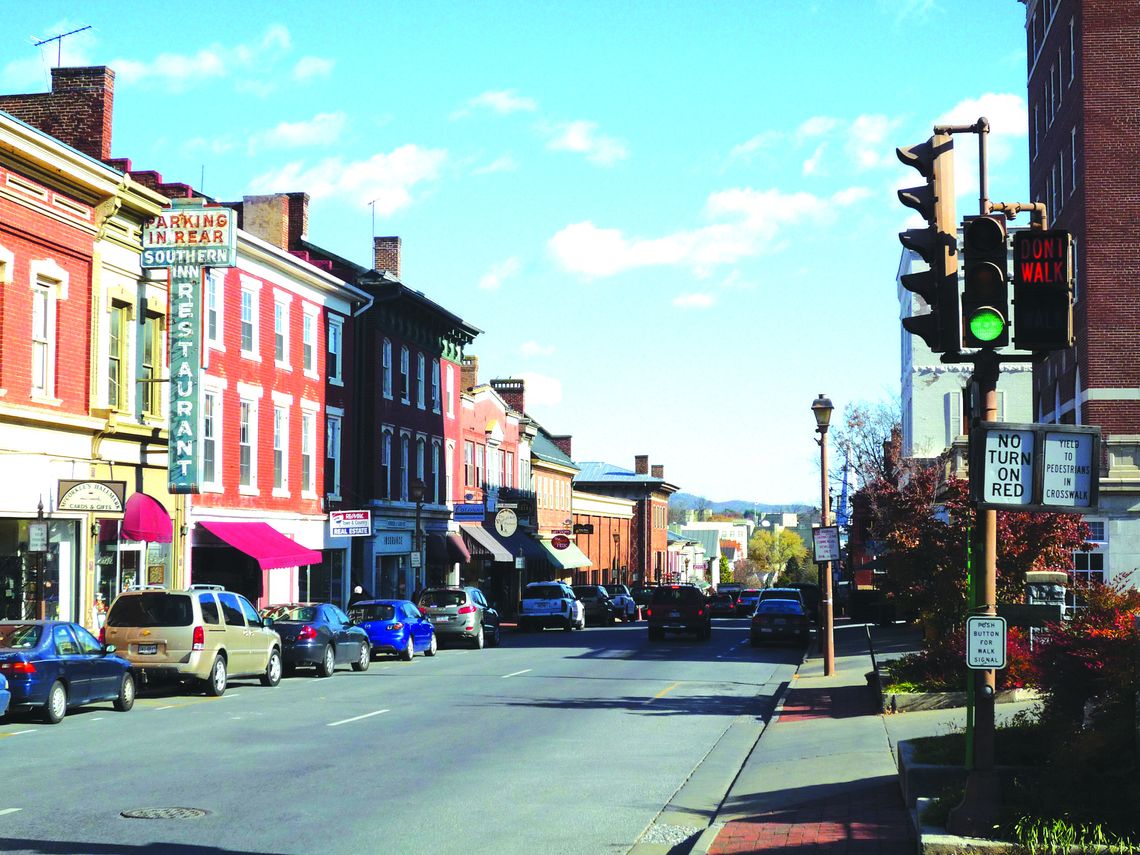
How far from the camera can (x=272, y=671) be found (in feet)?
86.6

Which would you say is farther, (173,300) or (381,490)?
(381,490)

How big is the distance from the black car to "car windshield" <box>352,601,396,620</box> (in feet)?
7.68

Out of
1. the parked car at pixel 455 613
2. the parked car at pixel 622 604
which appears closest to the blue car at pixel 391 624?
the parked car at pixel 455 613

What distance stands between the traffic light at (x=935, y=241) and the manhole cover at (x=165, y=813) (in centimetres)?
710

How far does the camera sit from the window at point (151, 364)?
32562 millimetres

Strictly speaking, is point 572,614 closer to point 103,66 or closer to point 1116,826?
point 103,66

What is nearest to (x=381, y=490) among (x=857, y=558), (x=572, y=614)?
(x=572, y=614)

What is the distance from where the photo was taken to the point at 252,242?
37875 millimetres

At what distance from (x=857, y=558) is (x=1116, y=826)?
3248 inches

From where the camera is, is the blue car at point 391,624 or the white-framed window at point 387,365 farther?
the white-framed window at point 387,365

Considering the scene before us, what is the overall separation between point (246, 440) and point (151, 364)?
6544 mm

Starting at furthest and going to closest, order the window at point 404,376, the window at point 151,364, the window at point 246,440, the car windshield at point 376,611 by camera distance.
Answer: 1. the window at point 404,376
2. the window at point 246,440
3. the car windshield at point 376,611
4. the window at point 151,364

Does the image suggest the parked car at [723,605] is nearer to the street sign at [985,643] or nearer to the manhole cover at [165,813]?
the manhole cover at [165,813]

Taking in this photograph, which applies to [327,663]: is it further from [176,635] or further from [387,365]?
[387,365]
